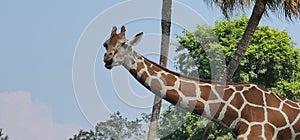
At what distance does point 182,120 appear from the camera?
30.0 m

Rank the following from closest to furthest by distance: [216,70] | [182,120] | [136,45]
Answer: [136,45] < [216,70] < [182,120]

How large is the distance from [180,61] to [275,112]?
60.1 feet

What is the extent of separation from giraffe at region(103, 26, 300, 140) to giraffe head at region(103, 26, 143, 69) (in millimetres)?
403

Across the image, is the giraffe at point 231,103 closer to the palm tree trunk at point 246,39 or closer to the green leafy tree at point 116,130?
the palm tree trunk at point 246,39

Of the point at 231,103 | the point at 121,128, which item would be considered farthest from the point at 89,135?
the point at 231,103

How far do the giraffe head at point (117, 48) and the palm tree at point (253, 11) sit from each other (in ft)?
23.1

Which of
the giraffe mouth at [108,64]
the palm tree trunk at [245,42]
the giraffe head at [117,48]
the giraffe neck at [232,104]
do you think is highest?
the palm tree trunk at [245,42]

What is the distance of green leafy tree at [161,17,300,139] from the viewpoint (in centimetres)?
2975

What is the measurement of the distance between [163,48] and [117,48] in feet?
21.0

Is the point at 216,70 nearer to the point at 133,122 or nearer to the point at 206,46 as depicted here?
the point at 206,46

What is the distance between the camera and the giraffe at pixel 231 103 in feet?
40.5

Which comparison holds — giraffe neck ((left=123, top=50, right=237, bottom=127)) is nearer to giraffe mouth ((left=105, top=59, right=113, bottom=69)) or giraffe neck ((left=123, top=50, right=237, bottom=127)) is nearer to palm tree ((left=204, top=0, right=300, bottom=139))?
giraffe mouth ((left=105, top=59, right=113, bottom=69))

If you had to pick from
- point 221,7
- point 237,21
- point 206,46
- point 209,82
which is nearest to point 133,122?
point 206,46

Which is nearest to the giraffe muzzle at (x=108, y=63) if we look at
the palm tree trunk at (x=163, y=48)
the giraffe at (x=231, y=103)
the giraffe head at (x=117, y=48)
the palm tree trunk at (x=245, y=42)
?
the giraffe head at (x=117, y=48)
